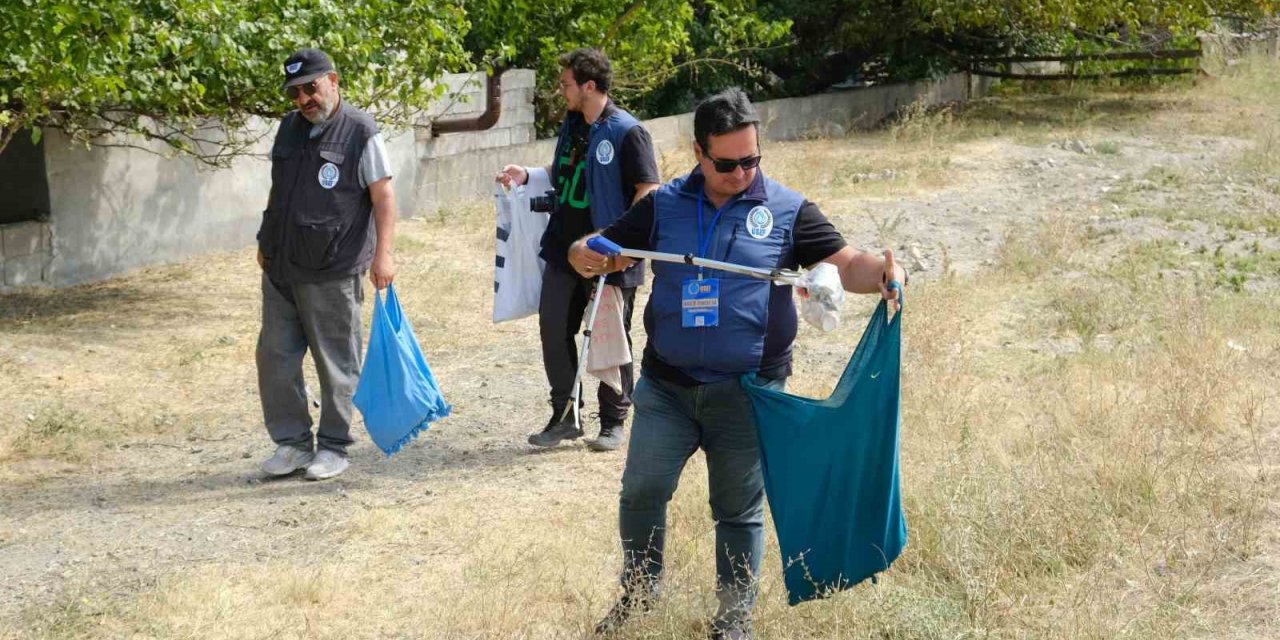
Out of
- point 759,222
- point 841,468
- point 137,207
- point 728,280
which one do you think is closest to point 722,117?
point 759,222

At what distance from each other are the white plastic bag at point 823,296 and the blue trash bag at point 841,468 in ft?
0.58

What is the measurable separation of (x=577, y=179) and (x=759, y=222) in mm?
2362

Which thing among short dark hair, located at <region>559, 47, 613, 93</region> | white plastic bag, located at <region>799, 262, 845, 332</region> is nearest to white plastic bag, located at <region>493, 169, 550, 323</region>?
short dark hair, located at <region>559, 47, 613, 93</region>

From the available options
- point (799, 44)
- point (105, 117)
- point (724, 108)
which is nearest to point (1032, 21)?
point (799, 44)

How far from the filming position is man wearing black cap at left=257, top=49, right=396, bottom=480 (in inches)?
224

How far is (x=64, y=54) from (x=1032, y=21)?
48.1 feet

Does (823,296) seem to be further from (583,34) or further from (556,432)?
(583,34)

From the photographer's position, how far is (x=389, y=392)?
5.95 metres

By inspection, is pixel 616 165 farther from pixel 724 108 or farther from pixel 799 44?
pixel 799 44

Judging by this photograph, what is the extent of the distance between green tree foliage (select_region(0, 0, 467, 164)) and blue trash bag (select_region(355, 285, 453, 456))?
222 cm

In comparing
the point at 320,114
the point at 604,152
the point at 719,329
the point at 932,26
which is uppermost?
the point at 932,26

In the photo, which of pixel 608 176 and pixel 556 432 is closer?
pixel 608 176

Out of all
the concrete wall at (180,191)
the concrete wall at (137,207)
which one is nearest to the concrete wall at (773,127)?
the concrete wall at (180,191)

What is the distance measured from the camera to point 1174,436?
18.9ft
